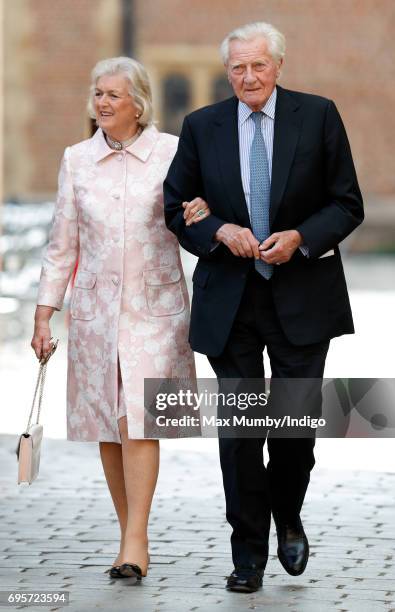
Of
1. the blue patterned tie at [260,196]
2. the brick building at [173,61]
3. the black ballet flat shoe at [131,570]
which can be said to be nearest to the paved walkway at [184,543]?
the black ballet flat shoe at [131,570]

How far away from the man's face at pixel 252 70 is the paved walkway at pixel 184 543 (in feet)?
5.25

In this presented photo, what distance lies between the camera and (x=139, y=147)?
530cm

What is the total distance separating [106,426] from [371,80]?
24116 mm

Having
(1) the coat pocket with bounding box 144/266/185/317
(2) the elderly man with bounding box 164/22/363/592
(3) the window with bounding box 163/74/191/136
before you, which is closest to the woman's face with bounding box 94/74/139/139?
(2) the elderly man with bounding box 164/22/363/592

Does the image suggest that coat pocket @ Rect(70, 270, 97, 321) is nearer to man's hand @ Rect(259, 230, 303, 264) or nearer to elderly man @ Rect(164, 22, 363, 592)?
elderly man @ Rect(164, 22, 363, 592)

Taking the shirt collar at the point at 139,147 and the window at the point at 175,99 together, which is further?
the window at the point at 175,99

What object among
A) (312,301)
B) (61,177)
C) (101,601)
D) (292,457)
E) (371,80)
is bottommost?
(101,601)

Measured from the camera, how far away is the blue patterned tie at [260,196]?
500 centimetres

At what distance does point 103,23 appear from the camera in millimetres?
28156

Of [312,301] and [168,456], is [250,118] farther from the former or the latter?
[168,456]

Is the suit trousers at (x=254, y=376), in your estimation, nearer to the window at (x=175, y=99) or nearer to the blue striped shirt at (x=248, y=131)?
the blue striped shirt at (x=248, y=131)

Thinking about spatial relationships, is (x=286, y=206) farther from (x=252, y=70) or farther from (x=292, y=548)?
(x=292, y=548)

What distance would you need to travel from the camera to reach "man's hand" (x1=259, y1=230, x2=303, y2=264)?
15.9 ft

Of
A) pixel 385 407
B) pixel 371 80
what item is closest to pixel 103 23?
pixel 371 80
